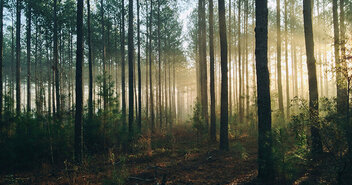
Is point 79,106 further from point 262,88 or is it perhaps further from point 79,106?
point 262,88

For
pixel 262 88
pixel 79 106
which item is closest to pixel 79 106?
pixel 79 106

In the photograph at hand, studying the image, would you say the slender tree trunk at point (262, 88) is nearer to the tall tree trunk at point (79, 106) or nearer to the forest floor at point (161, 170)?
the forest floor at point (161, 170)

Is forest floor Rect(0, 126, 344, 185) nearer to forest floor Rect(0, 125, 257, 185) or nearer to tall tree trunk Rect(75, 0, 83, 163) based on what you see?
forest floor Rect(0, 125, 257, 185)

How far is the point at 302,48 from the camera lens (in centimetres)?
2512

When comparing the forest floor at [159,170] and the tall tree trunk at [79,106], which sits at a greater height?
the tall tree trunk at [79,106]

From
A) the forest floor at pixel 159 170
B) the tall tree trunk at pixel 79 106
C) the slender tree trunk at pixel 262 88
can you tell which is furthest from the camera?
the tall tree trunk at pixel 79 106

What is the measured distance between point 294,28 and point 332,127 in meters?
19.8

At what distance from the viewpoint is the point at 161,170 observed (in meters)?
6.78

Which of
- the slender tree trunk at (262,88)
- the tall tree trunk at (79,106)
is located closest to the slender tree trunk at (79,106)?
the tall tree trunk at (79,106)

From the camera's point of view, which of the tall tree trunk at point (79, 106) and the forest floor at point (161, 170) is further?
the tall tree trunk at point (79, 106)

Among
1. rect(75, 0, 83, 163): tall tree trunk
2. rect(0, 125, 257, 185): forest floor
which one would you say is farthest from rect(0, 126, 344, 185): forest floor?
rect(75, 0, 83, 163): tall tree trunk

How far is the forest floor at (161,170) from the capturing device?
577 centimetres

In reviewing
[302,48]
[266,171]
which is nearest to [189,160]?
[266,171]

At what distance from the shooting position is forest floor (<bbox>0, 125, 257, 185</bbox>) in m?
5.77
